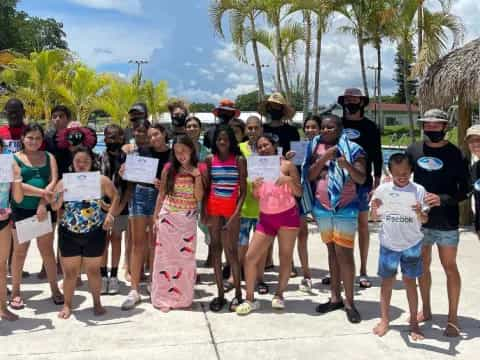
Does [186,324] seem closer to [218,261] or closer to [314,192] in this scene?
[218,261]

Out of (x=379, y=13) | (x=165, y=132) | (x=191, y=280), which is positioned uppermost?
Result: (x=379, y=13)

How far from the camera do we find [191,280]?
4.98 meters

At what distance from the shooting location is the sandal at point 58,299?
511 cm

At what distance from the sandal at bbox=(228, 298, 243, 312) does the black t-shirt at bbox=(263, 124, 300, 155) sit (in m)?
1.75

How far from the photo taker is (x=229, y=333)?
4.30 metres

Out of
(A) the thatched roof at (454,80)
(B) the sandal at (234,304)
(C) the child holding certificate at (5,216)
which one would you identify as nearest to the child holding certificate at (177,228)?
(B) the sandal at (234,304)

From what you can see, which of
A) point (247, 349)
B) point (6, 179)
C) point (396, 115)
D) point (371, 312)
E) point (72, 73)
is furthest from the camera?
point (396, 115)

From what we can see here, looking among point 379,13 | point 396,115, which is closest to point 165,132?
point 379,13

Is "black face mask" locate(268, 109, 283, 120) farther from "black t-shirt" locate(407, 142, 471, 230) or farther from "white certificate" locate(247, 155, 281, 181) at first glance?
"black t-shirt" locate(407, 142, 471, 230)

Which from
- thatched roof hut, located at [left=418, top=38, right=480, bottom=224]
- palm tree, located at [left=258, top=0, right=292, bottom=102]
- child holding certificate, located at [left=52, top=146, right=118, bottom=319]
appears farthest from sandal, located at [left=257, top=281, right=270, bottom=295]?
palm tree, located at [left=258, top=0, right=292, bottom=102]

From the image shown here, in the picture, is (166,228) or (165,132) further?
(165,132)

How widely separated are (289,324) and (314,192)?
1348 mm

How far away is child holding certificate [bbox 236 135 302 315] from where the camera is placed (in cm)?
469

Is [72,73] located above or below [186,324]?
above
